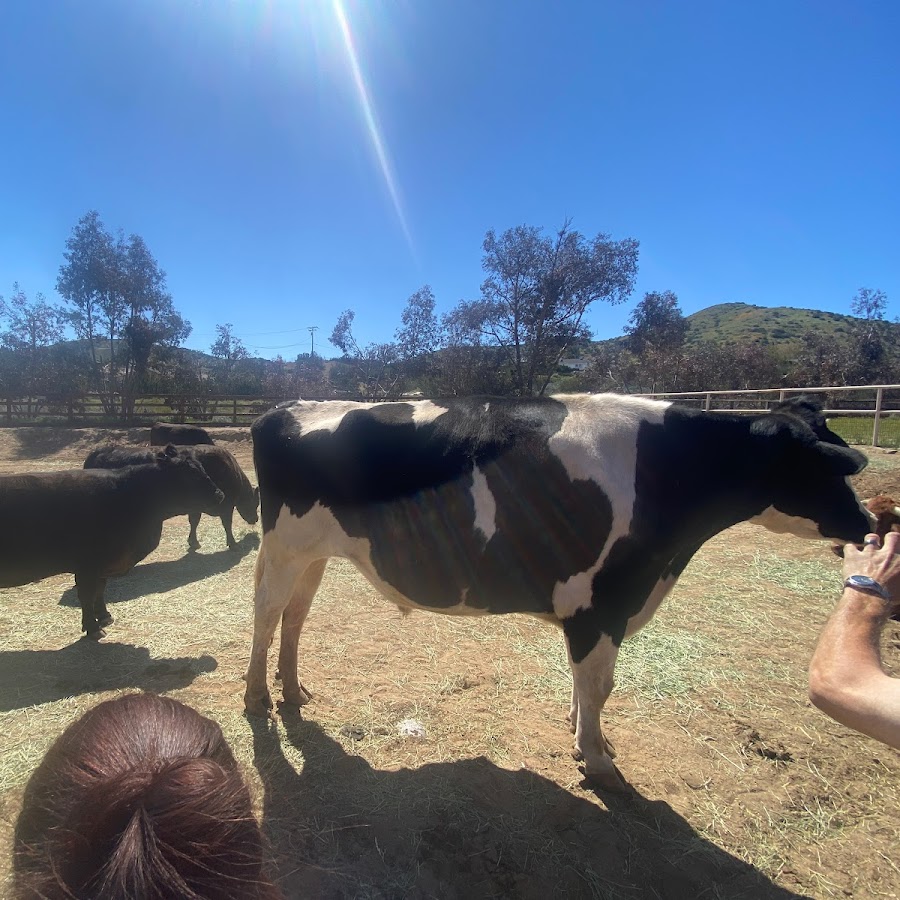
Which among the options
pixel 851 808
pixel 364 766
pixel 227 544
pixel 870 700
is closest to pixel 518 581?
pixel 364 766

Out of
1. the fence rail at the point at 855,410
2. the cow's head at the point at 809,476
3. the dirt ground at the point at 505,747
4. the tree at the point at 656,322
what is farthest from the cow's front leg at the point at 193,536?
the tree at the point at 656,322

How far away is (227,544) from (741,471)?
7948mm

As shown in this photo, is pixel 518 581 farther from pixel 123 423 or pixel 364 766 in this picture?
pixel 123 423

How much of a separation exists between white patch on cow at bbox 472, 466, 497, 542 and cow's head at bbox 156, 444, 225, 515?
4750mm

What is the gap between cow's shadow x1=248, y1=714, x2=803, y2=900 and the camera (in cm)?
247

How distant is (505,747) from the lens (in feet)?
11.3

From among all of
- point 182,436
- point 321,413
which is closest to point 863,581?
point 321,413

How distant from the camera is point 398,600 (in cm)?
343

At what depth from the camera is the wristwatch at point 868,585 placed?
170 cm

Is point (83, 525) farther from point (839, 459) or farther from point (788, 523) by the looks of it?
point (839, 459)

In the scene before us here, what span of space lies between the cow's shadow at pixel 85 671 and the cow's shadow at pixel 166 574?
146 cm

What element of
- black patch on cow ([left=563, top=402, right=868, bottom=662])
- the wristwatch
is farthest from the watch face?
black patch on cow ([left=563, top=402, right=868, bottom=662])

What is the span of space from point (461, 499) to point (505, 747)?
5.63 ft

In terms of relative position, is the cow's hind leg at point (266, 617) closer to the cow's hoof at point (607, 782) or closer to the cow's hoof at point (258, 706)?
the cow's hoof at point (258, 706)
